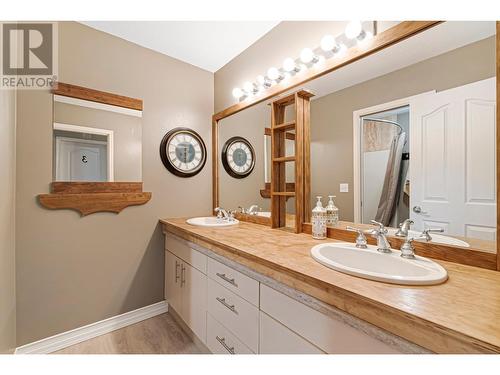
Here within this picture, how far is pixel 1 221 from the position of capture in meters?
1.23

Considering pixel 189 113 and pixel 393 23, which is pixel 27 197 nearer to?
pixel 189 113

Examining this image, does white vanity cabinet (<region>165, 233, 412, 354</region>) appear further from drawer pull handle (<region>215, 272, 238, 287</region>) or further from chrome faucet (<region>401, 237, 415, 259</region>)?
chrome faucet (<region>401, 237, 415, 259</region>)

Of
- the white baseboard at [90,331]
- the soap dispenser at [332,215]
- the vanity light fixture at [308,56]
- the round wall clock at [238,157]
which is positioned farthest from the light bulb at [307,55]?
the white baseboard at [90,331]

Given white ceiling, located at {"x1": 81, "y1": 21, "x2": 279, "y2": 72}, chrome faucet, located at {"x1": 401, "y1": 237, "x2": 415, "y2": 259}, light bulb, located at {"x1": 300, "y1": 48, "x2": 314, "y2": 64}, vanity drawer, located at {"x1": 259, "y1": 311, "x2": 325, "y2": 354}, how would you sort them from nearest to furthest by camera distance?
vanity drawer, located at {"x1": 259, "y1": 311, "x2": 325, "y2": 354}, chrome faucet, located at {"x1": 401, "y1": 237, "x2": 415, "y2": 259}, light bulb, located at {"x1": 300, "y1": 48, "x2": 314, "y2": 64}, white ceiling, located at {"x1": 81, "y1": 21, "x2": 279, "y2": 72}

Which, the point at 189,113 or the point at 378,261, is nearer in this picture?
the point at 378,261

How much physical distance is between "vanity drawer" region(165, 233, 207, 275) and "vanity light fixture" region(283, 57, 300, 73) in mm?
1411

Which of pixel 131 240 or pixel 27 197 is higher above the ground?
pixel 27 197

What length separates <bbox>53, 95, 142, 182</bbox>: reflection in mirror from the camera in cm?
167

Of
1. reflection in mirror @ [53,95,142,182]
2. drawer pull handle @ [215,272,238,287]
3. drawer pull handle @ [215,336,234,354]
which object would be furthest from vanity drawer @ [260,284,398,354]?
reflection in mirror @ [53,95,142,182]

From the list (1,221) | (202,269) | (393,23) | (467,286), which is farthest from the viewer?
(202,269)

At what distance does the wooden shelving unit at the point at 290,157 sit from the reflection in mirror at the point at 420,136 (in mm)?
131

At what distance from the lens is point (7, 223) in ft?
4.41

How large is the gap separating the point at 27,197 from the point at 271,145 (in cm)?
173
